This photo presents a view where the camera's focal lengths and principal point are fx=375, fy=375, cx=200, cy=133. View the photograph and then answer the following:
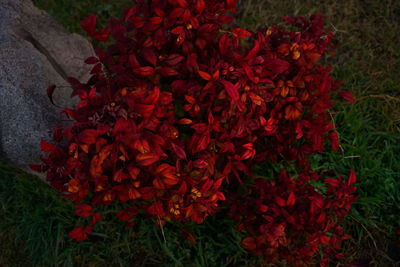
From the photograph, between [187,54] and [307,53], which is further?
[307,53]

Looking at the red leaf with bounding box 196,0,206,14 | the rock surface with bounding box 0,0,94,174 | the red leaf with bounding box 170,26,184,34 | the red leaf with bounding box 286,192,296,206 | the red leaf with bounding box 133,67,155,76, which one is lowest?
the red leaf with bounding box 286,192,296,206

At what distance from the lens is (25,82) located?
2322mm

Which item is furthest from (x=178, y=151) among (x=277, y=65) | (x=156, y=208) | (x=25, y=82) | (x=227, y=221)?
(x=25, y=82)

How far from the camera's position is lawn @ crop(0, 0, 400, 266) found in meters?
2.65

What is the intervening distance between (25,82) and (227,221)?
160 centimetres

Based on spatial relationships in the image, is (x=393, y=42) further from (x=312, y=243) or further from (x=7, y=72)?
(x=7, y=72)

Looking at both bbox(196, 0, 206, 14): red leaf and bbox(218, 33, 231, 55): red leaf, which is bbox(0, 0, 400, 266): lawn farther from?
bbox(196, 0, 206, 14): red leaf

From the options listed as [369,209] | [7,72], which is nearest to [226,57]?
[7,72]

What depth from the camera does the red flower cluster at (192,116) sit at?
1.78m

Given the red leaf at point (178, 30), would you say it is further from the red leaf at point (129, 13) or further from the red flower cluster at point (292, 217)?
the red flower cluster at point (292, 217)

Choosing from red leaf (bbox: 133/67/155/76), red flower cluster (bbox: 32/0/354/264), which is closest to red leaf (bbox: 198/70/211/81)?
red flower cluster (bbox: 32/0/354/264)

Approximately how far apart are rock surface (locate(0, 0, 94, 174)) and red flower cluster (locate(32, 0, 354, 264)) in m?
0.22

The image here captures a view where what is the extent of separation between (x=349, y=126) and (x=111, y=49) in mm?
1943

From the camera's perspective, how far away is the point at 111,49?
211 cm
